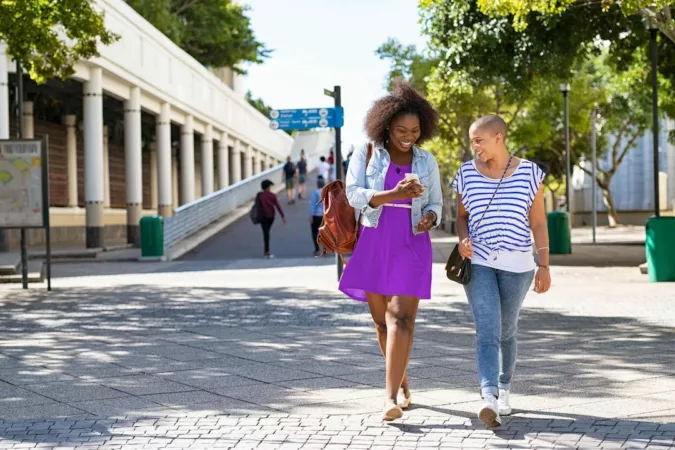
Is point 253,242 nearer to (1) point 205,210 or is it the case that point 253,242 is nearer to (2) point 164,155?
(1) point 205,210

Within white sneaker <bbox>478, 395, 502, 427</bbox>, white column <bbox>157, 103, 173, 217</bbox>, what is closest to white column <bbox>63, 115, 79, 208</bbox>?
white column <bbox>157, 103, 173, 217</bbox>

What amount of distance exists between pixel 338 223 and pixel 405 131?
64 cm

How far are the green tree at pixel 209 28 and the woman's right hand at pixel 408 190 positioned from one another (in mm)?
40243

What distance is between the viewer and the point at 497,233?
6.03 meters

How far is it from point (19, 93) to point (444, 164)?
1584 inches

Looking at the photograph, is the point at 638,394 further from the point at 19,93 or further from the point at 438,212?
the point at 19,93

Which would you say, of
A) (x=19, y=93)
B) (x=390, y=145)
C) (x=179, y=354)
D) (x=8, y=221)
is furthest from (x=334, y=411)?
(x=19, y=93)

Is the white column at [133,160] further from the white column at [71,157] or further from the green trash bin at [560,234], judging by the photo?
the green trash bin at [560,234]

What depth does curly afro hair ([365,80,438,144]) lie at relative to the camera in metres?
6.41

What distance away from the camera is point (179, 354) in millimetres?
9266

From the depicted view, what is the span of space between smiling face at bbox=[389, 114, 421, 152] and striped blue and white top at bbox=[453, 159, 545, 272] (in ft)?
1.43

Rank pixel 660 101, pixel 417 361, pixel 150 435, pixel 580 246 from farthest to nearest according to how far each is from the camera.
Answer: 1. pixel 660 101
2. pixel 580 246
3. pixel 417 361
4. pixel 150 435

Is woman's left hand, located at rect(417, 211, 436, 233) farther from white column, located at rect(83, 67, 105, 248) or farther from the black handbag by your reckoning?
white column, located at rect(83, 67, 105, 248)

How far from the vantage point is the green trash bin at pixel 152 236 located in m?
25.0
